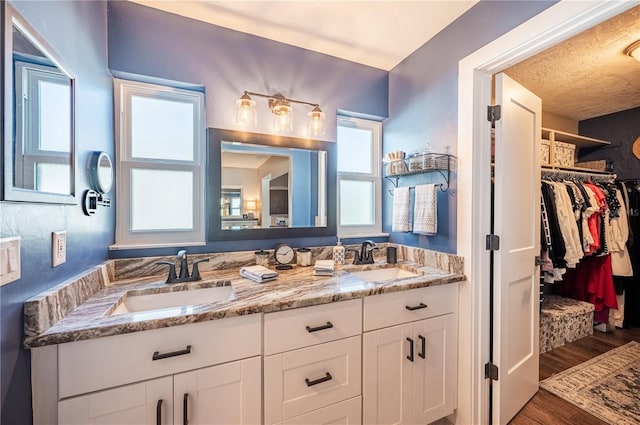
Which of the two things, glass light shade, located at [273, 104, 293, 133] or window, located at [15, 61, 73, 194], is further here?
glass light shade, located at [273, 104, 293, 133]

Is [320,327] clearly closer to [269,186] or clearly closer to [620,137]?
[269,186]

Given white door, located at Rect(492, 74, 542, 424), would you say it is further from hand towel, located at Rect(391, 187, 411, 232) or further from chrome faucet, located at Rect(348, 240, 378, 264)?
chrome faucet, located at Rect(348, 240, 378, 264)

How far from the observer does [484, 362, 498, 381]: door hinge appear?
1489 mm

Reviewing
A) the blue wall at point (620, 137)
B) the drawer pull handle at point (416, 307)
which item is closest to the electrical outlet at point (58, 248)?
the drawer pull handle at point (416, 307)

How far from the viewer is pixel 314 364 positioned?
46.7 inches

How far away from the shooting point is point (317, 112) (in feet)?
5.84

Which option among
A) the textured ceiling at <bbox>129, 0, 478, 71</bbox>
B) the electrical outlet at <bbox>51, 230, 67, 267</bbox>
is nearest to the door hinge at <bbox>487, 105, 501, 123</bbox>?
the textured ceiling at <bbox>129, 0, 478, 71</bbox>

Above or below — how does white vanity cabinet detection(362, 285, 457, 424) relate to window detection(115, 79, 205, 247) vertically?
below

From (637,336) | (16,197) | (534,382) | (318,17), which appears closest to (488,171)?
(318,17)

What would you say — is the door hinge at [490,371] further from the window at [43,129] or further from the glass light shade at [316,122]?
the window at [43,129]

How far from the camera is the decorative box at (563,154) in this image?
263cm

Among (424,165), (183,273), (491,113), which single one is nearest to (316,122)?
(424,165)

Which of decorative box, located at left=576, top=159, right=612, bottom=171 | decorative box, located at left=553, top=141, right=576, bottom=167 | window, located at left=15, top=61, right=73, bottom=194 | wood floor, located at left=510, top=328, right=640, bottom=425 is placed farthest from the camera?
decorative box, located at left=576, top=159, right=612, bottom=171

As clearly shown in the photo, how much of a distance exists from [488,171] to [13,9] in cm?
199
